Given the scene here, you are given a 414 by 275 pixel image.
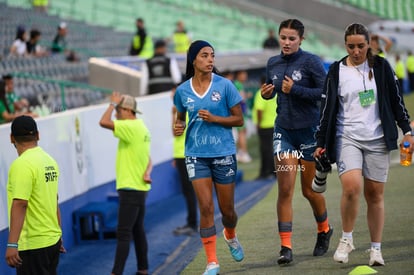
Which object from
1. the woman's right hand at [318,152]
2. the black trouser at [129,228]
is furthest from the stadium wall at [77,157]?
the woman's right hand at [318,152]

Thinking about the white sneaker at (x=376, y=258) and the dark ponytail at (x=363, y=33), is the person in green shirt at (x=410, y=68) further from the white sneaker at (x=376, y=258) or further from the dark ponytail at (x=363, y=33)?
the dark ponytail at (x=363, y=33)

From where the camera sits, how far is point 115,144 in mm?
15156

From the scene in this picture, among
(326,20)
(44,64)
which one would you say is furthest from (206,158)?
(326,20)

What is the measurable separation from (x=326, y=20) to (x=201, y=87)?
41443 mm

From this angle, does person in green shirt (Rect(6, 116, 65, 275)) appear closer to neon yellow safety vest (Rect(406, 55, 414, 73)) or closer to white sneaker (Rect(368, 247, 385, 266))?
white sneaker (Rect(368, 247, 385, 266))

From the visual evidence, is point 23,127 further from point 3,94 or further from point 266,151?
point 266,151

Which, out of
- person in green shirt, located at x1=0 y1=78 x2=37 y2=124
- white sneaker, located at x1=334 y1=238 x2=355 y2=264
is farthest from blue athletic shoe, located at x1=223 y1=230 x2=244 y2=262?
person in green shirt, located at x1=0 y1=78 x2=37 y2=124

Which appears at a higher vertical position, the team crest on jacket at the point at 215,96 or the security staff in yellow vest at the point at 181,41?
the team crest on jacket at the point at 215,96

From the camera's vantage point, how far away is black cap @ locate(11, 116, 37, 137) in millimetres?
7612

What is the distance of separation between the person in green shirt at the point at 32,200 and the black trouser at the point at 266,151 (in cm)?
1170

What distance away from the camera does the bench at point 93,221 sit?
13148 millimetres

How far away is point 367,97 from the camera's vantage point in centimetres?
816

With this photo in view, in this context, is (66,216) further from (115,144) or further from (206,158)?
(206,158)

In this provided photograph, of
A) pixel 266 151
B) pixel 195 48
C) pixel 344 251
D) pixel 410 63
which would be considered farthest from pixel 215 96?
pixel 410 63
